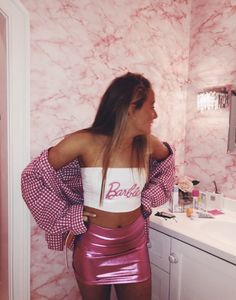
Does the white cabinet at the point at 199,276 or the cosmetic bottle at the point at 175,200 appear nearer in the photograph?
the white cabinet at the point at 199,276

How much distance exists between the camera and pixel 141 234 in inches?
51.2

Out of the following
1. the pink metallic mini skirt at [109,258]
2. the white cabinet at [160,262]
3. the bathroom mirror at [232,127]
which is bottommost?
the white cabinet at [160,262]

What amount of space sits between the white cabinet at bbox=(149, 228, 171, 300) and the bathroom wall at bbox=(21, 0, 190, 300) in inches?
20.4

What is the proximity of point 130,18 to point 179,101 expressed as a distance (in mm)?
692

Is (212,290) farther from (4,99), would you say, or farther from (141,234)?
(4,99)

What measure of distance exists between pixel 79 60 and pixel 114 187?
0.84 meters

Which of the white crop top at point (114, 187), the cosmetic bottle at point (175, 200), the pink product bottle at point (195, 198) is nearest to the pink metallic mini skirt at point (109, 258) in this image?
the white crop top at point (114, 187)

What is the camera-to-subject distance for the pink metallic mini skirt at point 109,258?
118 cm

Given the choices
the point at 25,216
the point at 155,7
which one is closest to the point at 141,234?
the point at 25,216

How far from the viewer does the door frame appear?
A: 1.41m

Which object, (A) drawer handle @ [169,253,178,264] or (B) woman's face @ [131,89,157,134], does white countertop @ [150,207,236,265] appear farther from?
(B) woman's face @ [131,89,157,134]

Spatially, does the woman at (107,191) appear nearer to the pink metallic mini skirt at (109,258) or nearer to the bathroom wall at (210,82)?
the pink metallic mini skirt at (109,258)

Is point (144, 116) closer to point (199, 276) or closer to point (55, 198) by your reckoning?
point (55, 198)

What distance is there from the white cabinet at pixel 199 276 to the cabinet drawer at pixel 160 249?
0.04m
